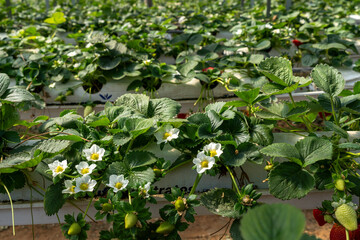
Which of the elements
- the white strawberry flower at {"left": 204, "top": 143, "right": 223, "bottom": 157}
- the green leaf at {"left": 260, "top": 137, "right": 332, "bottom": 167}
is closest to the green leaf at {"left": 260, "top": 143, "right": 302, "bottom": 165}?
the green leaf at {"left": 260, "top": 137, "right": 332, "bottom": 167}

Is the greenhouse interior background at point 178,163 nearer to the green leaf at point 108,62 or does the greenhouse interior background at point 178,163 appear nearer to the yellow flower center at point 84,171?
the yellow flower center at point 84,171

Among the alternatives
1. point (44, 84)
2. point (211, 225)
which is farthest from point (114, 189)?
point (44, 84)

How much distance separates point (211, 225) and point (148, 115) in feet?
2.48

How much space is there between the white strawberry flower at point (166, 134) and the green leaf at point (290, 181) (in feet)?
0.83

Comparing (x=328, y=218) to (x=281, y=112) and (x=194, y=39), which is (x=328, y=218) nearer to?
(x=281, y=112)

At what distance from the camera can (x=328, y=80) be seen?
1024mm

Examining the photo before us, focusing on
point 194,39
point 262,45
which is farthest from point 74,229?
point 194,39

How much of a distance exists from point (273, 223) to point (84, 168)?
1.90 ft

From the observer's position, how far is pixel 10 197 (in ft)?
2.82

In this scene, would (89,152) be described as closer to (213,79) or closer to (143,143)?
(143,143)

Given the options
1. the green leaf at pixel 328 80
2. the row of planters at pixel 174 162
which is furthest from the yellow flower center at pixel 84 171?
the green leaf at pixel 328 80

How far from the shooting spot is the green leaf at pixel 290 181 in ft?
2.55

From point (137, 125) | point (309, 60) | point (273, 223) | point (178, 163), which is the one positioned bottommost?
point (309, 60)

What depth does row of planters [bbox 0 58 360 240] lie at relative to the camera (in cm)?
78
